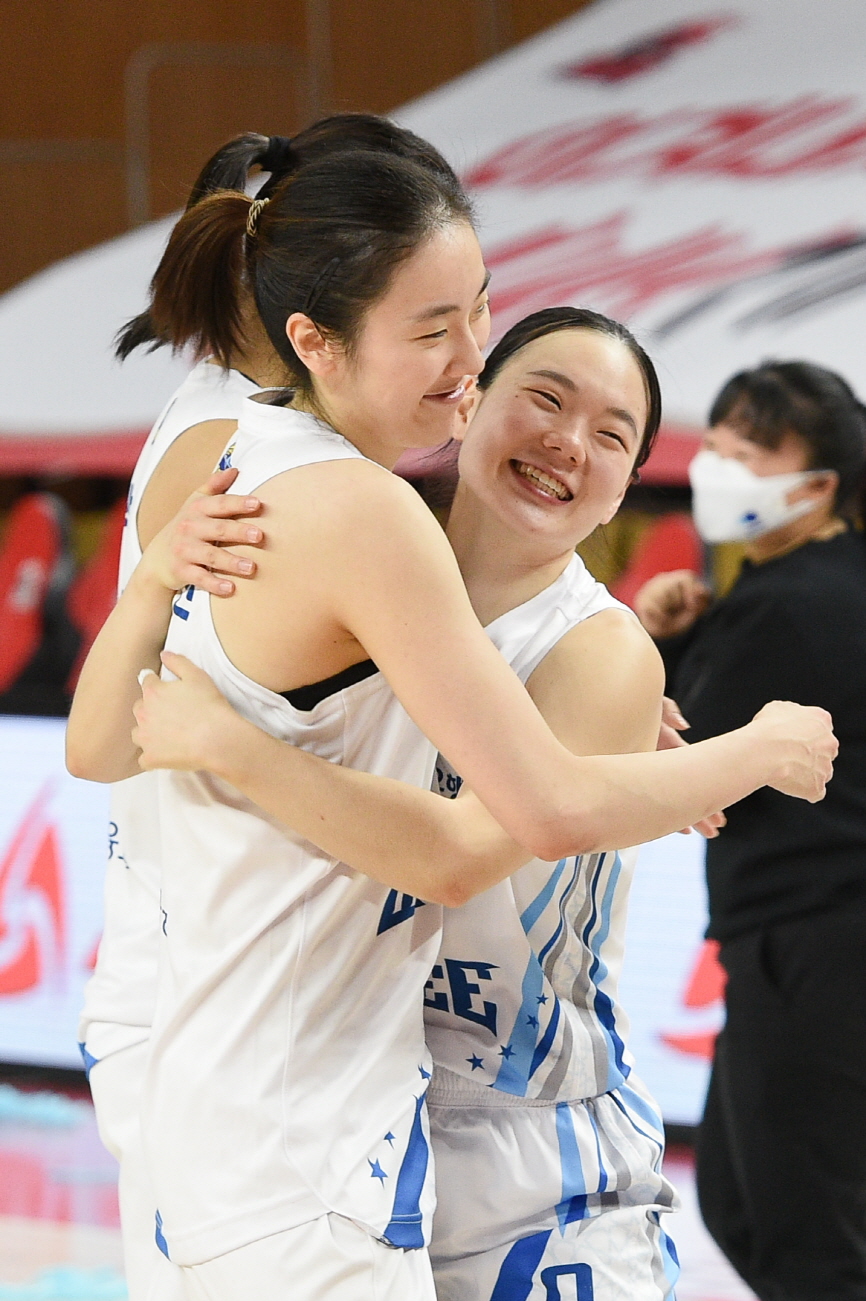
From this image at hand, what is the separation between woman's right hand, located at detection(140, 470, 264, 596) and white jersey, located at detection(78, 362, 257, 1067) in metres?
0.32

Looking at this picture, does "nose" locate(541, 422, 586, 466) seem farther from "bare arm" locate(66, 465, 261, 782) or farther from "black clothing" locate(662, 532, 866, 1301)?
"black clothing" locate(662, 532, 866, 1301)

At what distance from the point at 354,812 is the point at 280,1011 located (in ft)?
0.64

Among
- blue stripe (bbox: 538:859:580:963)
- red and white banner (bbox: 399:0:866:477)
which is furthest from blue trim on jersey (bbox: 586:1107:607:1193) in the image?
red and white banner (bbox: 399:0:866:477)

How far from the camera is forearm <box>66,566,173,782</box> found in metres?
1.64

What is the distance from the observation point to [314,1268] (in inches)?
54.2

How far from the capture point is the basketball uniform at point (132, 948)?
70.0 inches

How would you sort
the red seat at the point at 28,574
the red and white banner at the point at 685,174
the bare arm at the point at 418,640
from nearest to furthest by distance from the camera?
the bare arm at the point at 418,640 < the red and white banner at the point at 685,174 < the red seat at the point at 28,574

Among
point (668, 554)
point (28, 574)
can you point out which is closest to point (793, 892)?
point (668, 554)

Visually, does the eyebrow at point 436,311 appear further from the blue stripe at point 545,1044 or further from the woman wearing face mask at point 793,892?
the woman wearing face mask at point 793,892

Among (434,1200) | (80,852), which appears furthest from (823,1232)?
(80,852)

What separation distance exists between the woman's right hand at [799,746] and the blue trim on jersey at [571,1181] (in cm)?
40

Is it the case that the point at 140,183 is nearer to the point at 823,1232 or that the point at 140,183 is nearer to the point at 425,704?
the point at 823,1232

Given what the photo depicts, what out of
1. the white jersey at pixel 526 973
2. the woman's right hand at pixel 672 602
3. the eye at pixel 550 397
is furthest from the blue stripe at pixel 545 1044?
the woman's right hand at pixel 672 602

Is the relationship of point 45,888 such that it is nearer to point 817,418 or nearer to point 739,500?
point 739,500
